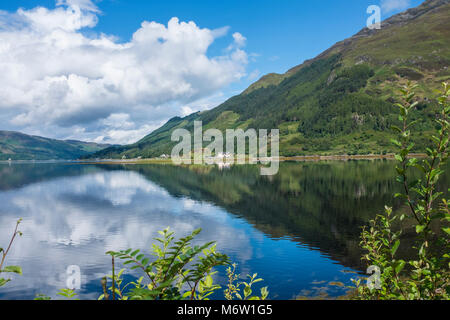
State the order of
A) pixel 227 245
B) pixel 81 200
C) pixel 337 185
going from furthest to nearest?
1. pixel 337 185
2. pixel 81 200
3. pixel 227 245

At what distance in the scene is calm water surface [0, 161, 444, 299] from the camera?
92.2ft

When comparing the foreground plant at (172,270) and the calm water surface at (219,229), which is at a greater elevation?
the foreground plant at (172,270)

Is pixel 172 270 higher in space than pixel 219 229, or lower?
higher

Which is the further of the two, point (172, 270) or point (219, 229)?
point (219, 229)

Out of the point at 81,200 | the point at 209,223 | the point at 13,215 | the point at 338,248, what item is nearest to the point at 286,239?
the point at 338,248

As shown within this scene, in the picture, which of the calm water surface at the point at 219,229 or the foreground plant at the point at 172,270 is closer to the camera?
the foreground plant at the point at 172,270

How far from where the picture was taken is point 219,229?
46.8 metres

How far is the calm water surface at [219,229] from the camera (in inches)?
1106

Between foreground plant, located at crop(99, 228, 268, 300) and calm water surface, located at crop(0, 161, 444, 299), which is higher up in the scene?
foreground plant, located at crop(99, 228, 268, 300)

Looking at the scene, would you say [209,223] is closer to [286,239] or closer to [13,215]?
[286,239]
